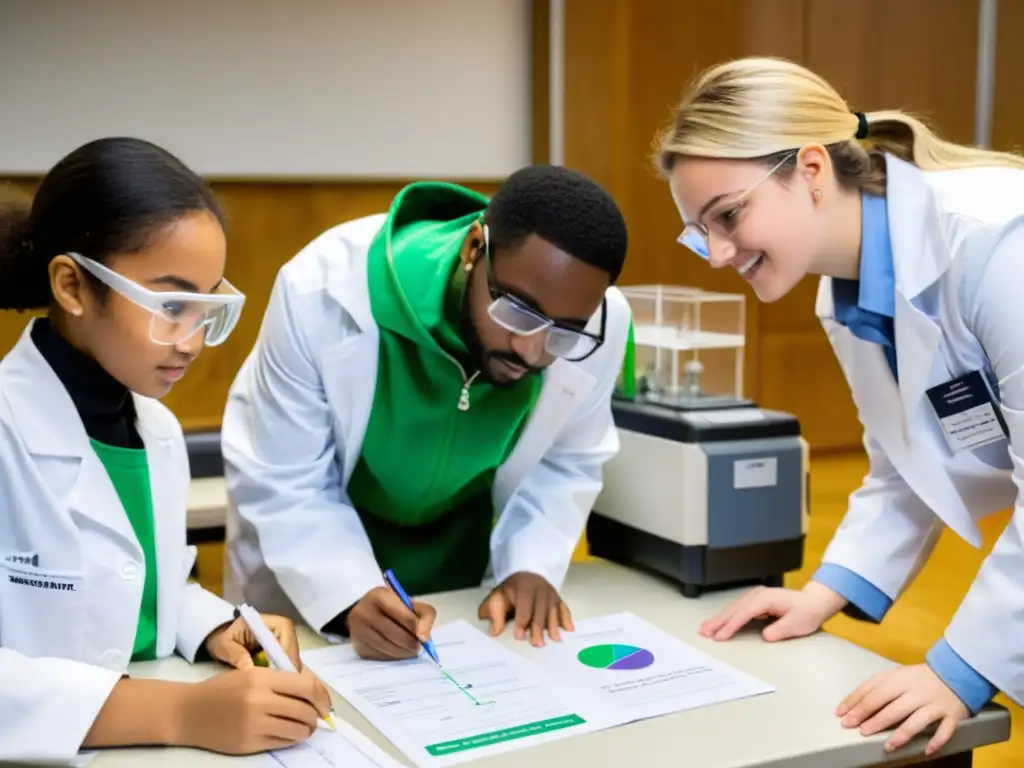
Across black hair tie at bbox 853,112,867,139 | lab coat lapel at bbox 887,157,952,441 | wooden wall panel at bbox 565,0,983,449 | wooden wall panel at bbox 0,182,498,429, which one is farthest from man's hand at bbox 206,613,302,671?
wooden wall panel at bbox 565,0,983,449

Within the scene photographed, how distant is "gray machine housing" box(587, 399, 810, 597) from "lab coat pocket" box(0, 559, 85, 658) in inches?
32.2

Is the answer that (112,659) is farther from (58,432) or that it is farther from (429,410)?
(429,410)

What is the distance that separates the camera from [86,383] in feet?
3.81

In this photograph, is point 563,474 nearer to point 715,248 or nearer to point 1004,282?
point 715,248

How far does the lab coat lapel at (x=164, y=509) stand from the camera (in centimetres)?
125

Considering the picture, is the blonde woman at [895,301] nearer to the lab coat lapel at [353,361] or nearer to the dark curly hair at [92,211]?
the lab coat lapel at [353,361]

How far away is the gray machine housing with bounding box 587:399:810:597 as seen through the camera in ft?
5.14

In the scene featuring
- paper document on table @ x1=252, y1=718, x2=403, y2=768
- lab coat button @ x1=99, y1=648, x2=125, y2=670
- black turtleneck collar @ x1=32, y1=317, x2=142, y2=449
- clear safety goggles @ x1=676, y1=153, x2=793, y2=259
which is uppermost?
clear safety goggles @ x1=676, y1=153, x2=793, y2=259

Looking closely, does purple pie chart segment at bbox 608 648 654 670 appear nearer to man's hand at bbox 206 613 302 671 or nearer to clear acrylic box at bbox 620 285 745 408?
man's hand at bbox 206 613 302 671

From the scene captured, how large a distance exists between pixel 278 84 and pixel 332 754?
309cm

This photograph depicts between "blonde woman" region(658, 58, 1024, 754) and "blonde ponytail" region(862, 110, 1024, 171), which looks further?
"blonde ponytail" region(862, 110, 1024, 171)

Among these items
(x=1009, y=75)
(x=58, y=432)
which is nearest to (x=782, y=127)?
(x=58, y=432)

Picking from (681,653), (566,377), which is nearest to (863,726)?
(681,653)

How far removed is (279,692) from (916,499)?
0.86m
